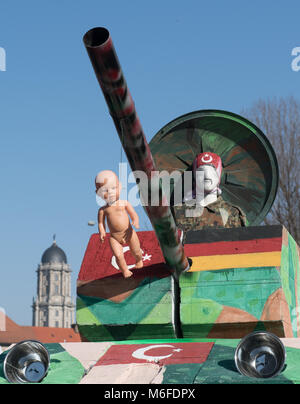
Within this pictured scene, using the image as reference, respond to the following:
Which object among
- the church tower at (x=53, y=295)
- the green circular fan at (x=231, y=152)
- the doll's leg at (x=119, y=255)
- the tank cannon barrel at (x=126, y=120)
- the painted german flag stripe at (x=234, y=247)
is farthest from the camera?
the church tower at (x=53, y=295)

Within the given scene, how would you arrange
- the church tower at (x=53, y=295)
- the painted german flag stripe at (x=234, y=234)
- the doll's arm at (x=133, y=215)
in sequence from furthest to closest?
the church tower at (x=53, y=295)
the painted german flag stripe at (x=234, y=234)
the doll's arm at (x=133, y=215)

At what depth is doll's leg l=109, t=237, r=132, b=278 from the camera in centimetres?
778

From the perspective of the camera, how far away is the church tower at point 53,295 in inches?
7347

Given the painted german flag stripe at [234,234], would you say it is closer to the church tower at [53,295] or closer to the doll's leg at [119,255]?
the doll's leg at [119,255]

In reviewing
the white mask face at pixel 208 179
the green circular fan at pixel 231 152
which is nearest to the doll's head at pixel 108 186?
the white mask face at pixel 208 179

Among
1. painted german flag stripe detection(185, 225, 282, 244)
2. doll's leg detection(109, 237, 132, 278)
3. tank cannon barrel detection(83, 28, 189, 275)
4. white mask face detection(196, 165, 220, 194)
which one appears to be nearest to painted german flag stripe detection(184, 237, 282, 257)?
painted german flag stripe detection(185, 225, 282, 244)

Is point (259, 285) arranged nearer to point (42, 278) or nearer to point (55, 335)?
point (55, 335)

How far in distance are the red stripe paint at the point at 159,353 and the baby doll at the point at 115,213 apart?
1.04 meters

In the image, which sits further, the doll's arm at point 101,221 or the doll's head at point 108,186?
the doll's arm at point 101,221

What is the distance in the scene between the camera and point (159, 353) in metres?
7.24

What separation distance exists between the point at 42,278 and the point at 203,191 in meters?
187

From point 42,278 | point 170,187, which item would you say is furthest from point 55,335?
point 42,278

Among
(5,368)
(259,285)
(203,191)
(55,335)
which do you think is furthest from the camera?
(55,335)

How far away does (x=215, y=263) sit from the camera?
852 cm
